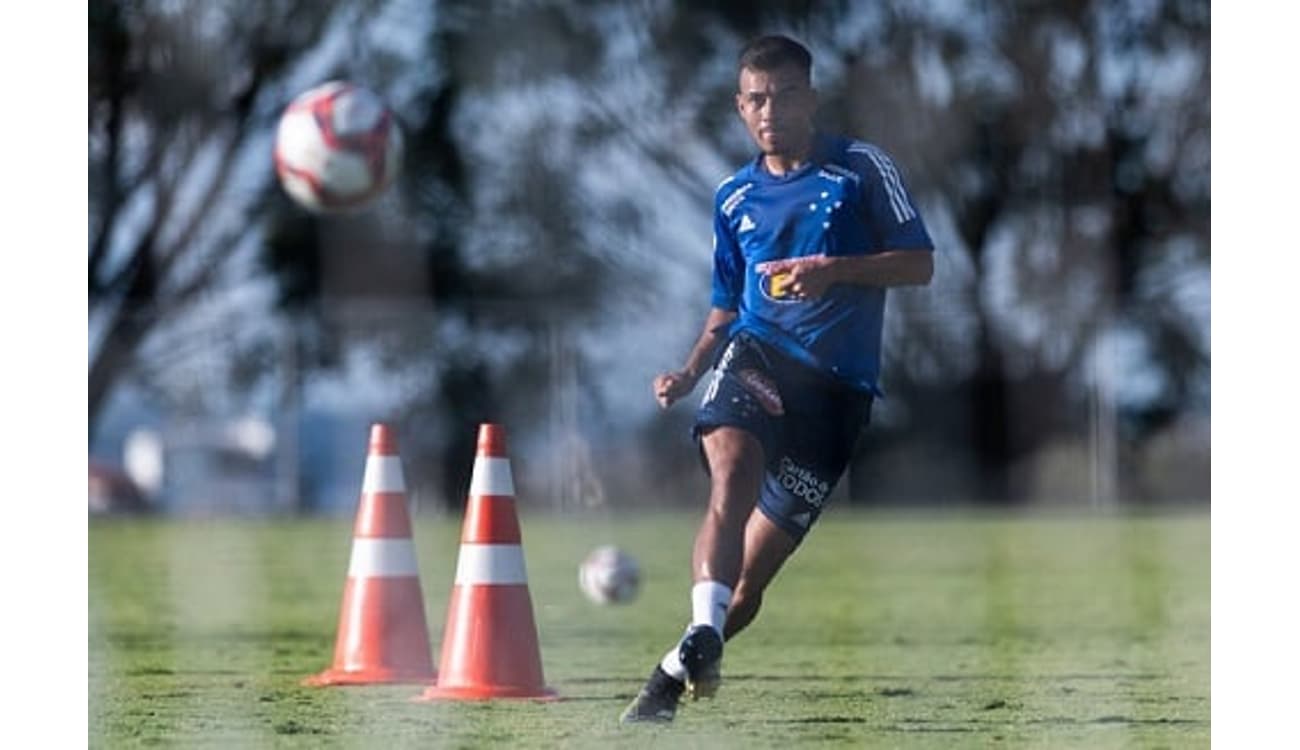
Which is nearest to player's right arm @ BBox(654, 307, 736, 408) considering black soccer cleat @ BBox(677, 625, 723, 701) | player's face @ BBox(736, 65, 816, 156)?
player's face @ BBox(736, 65, 816, 156)

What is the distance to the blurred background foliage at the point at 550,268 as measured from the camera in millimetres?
16359

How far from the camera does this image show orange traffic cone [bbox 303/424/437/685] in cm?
620

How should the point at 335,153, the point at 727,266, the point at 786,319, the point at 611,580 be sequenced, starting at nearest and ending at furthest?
the point at 786,319, the point at 727,266, the point at 335,153, the point at 611,580

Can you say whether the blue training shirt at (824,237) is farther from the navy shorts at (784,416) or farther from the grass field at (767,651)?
the grass field at (767,651)

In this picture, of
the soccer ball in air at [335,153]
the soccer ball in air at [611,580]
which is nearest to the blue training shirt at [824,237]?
the soccer ball in air at [335,153]

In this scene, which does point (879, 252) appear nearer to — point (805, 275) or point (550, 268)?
point (805, 275)

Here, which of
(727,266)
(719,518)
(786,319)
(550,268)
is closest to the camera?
(719,518)

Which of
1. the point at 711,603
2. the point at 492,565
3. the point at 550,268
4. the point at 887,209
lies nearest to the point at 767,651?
the point at 492,565

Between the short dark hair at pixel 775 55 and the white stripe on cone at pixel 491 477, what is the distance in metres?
0.97

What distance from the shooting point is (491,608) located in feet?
19.1

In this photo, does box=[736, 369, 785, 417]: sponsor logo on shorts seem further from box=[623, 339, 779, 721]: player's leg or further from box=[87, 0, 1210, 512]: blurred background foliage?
box=[87, 0, 1210, 512]: blurred background foliage

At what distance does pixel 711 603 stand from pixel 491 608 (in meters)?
0.62

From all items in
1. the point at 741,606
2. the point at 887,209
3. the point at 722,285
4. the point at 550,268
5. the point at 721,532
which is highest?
the point at 550,268

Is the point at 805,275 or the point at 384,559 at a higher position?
the point at 805,275
